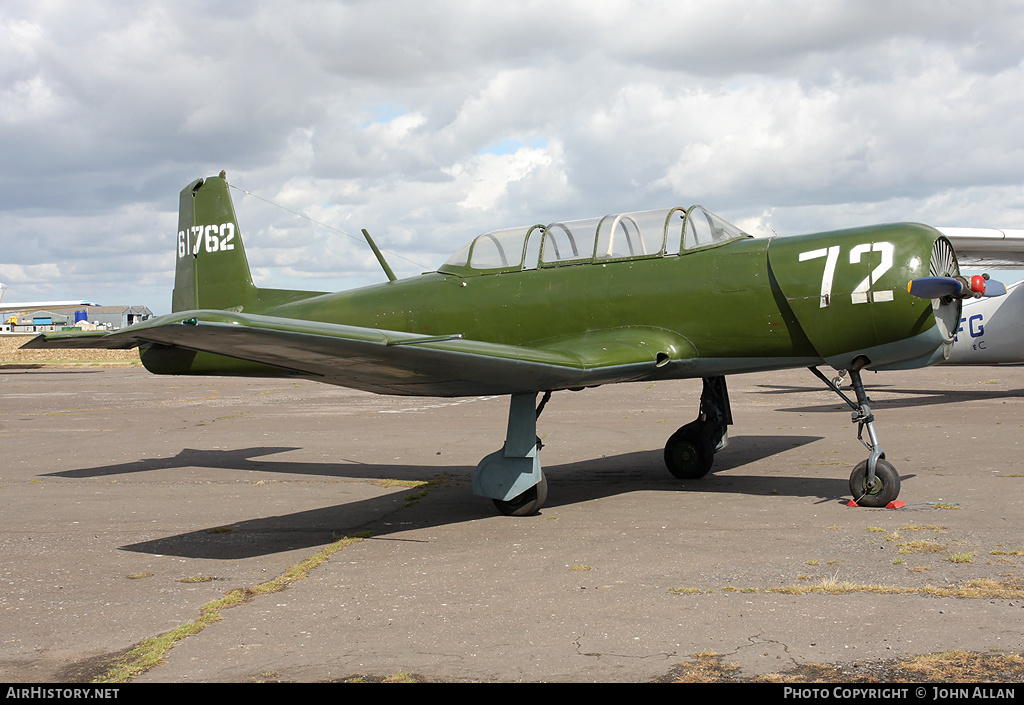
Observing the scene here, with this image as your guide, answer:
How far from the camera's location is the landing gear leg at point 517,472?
24.1 ft

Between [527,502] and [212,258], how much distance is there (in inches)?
251

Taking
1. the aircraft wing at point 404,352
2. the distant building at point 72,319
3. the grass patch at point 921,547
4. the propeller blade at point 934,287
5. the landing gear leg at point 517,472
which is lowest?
the grass patch at point 921,547

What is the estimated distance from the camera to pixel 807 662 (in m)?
3.74

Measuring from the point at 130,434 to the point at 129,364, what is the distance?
3554 cm

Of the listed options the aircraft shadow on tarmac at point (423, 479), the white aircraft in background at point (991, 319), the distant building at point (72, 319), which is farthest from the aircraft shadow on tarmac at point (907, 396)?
the distant building at point (72, 319)

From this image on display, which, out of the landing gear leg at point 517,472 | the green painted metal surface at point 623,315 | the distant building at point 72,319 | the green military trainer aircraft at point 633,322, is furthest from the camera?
the distant building at point 72,319

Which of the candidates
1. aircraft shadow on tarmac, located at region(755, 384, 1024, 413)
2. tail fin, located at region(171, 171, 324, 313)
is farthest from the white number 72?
aircraft shadow on tarmac, located at region(755, 384, 1024, 413)

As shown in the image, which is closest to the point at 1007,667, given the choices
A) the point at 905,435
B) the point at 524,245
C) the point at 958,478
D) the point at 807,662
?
the point at 807,662

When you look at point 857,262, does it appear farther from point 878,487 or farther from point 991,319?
point 991,319

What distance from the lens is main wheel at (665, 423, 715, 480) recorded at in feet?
30.2

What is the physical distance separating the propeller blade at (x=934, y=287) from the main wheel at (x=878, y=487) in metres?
1.51

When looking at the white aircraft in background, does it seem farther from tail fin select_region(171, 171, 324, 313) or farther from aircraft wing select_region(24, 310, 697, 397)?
tail fin select_region(171, 171, 324, 313)

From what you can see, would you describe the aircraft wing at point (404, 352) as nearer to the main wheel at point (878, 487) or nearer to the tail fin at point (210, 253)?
the main wheel at point (878, 487)

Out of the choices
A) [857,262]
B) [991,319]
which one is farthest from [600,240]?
[991,319]
